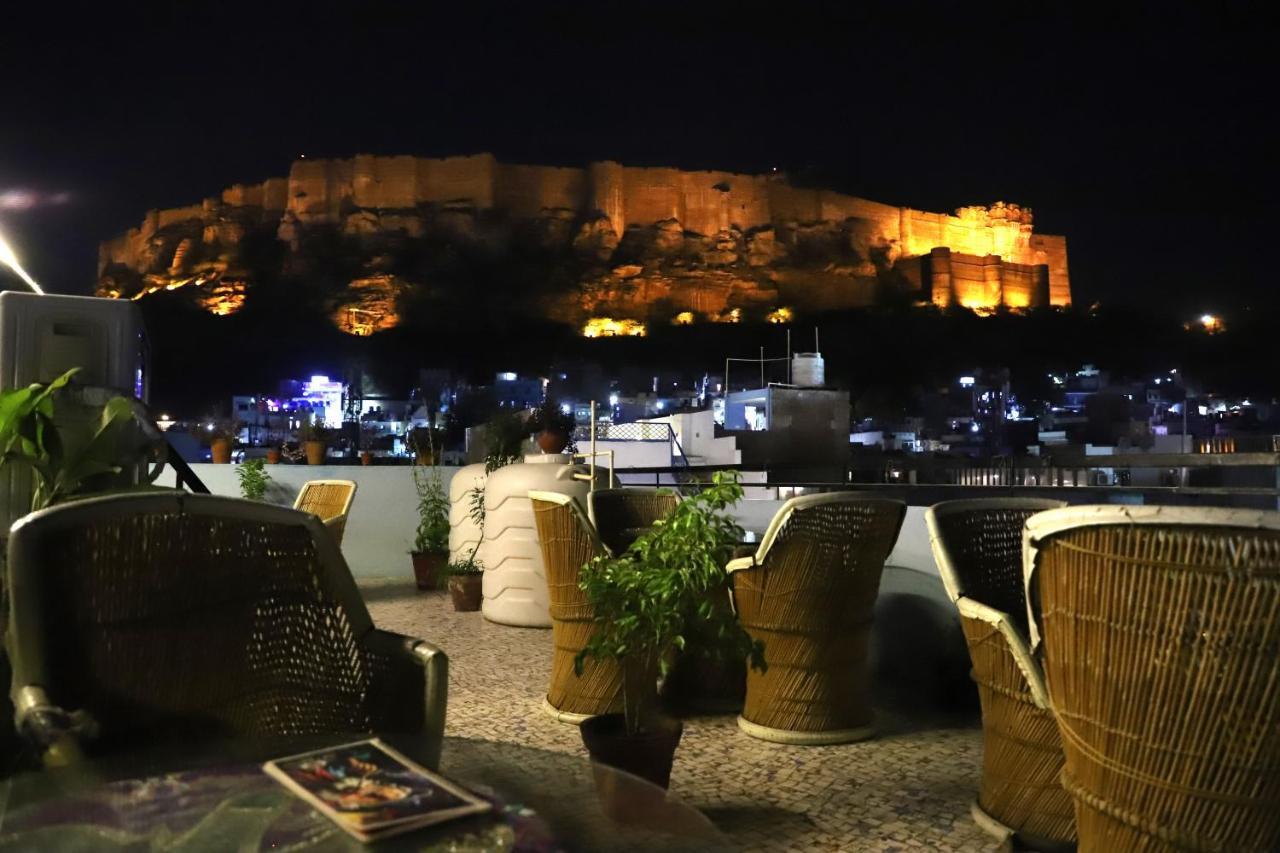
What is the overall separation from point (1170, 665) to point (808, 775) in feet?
5.16

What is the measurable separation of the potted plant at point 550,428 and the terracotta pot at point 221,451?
2.83 m

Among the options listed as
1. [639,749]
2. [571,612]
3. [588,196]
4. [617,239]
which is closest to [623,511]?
[571,612]

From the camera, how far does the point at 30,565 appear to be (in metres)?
1.43

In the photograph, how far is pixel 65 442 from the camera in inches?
123

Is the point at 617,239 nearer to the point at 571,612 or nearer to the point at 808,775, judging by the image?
the point at 571,612

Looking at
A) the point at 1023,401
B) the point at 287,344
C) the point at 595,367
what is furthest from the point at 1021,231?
the point at 287,344

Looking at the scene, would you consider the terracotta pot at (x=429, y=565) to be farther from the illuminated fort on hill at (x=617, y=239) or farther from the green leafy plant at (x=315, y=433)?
the illuminated fort on hill at (x=617, y=239)

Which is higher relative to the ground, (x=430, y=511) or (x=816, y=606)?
(x=430, y=511)

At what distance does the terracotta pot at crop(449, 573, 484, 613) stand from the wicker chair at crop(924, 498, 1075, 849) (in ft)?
12.0

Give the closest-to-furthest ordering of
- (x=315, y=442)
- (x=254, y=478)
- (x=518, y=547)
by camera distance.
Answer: (x=518, y=547)
(x=254, y=478)
(x=315, y=442)

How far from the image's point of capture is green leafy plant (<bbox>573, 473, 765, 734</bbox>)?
2.36 m

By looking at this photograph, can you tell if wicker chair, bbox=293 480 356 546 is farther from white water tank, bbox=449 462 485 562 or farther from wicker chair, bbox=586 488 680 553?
wicker chair, bbox=586 488 680 553

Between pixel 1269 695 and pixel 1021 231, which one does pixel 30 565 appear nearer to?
pixel 1269 695

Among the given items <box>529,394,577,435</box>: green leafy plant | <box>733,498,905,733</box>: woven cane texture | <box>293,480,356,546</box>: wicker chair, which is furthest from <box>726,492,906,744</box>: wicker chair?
<box>529,394,577,435</box>: green leafy plant
